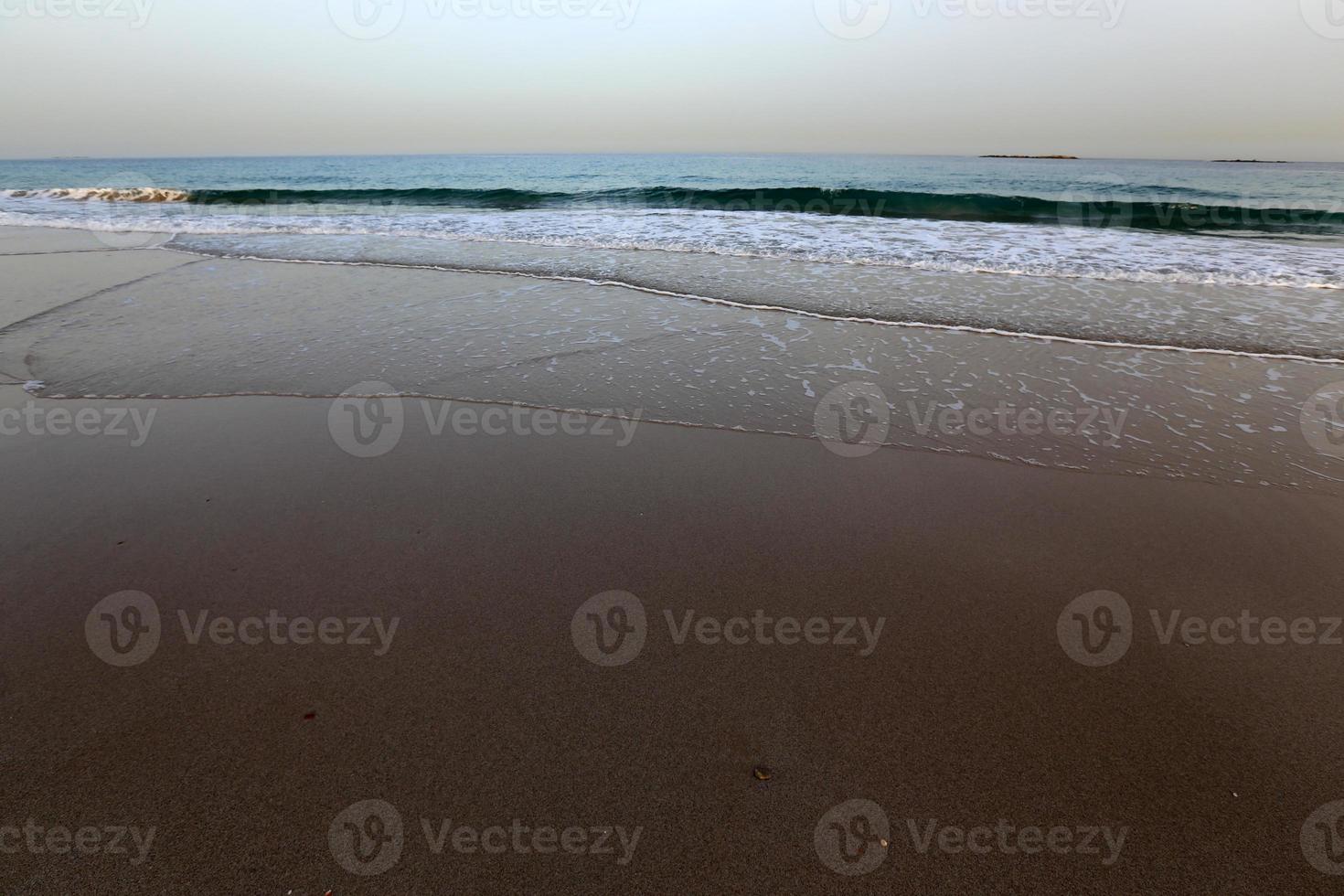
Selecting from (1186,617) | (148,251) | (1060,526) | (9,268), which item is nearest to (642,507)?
(1060,526)

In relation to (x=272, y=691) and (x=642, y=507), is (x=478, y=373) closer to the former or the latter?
(x=642, y=507)

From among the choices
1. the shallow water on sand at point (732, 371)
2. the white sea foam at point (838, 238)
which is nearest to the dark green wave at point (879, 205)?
the white sea foam at point (838, 238)

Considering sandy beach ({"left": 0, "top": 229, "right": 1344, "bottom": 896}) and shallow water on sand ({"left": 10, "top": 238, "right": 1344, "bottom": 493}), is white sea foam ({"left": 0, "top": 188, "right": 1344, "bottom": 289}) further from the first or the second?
sandy beach ({"left": 0, "top": 229, "right": 1344, "bottom": 896})

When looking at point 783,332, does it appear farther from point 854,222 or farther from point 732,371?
point 854,222

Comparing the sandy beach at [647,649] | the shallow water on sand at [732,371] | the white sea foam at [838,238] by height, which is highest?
the white sea foam at [838,238]

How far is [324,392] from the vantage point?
4.99 m

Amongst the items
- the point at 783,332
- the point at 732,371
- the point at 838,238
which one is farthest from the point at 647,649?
the point at 838,238

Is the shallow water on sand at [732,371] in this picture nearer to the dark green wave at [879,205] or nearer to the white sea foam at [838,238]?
the white sea foam at [838,238]

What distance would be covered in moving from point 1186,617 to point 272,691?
3.69 metres

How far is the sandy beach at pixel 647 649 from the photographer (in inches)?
70.2

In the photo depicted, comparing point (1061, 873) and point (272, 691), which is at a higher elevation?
point (272, 691)

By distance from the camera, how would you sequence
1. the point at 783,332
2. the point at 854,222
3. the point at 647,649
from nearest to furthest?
1. the point at 647,649
2. the point at 783,332
3. the point at 854,222

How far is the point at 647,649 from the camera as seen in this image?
8.18 feet

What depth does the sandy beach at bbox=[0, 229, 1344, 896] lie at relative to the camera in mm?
1782
